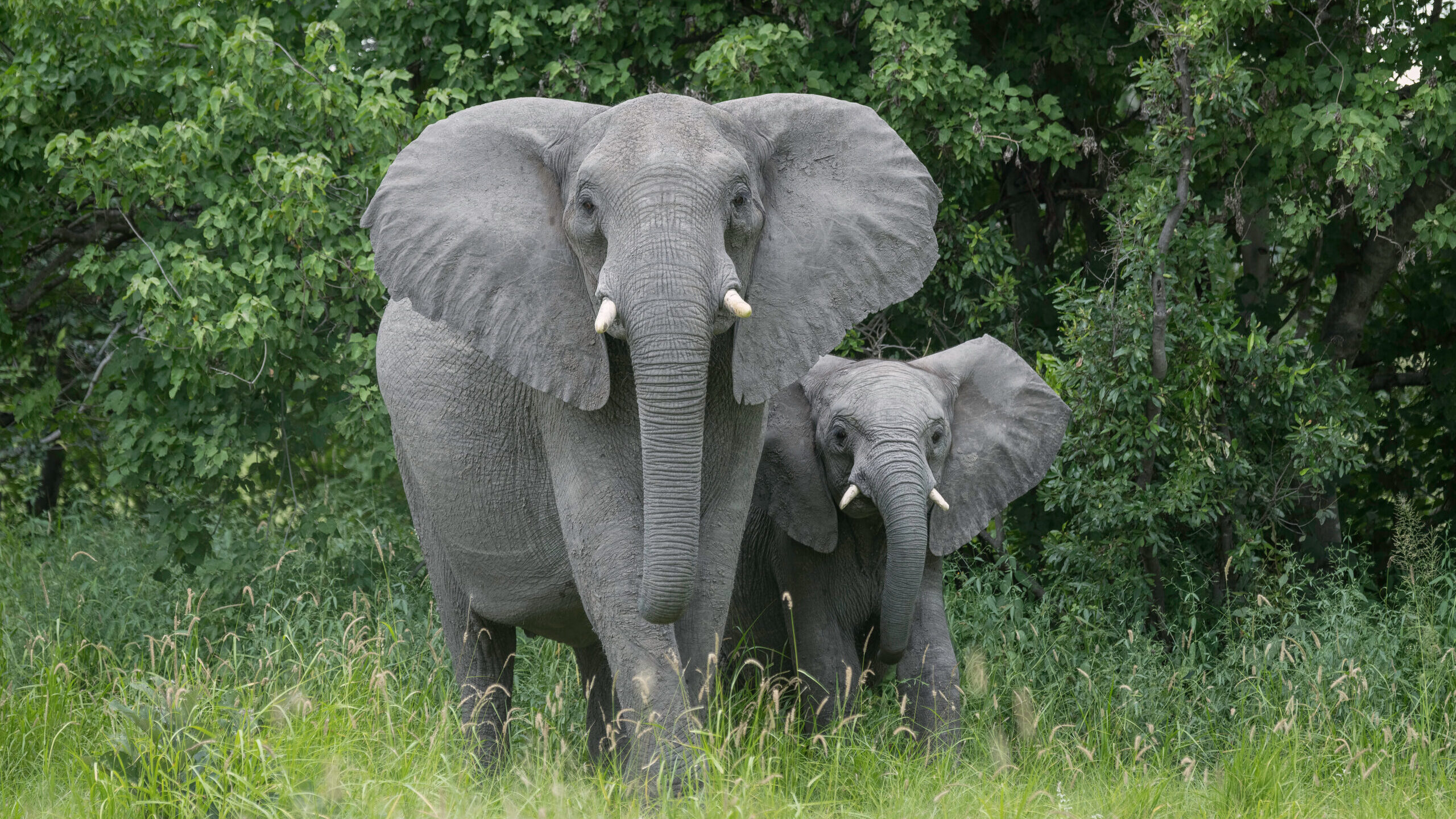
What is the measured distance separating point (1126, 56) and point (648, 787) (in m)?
5.61

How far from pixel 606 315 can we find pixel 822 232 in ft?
2.63

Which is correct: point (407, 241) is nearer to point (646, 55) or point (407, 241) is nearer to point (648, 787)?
point (648, 787)

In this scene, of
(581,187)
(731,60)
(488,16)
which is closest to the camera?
(581,187)

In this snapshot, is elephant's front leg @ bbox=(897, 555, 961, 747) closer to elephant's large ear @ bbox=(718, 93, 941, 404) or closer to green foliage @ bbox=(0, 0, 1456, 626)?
elephant's large ear @ bbox=(718, 93, 941, 404)

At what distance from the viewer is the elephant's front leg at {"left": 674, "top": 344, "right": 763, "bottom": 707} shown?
4.29 m

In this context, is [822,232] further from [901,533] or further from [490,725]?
[490,725]

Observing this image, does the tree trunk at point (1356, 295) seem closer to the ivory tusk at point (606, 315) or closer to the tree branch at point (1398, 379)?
the tree branch at point (1398, 379)

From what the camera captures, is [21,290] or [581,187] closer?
[581,187]

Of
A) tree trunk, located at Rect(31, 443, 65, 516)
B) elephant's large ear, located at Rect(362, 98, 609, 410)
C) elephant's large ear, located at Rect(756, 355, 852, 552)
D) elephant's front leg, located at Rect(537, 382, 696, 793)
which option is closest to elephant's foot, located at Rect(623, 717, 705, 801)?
elephant's front leg, located at Rect(537, 382, 696, 793)

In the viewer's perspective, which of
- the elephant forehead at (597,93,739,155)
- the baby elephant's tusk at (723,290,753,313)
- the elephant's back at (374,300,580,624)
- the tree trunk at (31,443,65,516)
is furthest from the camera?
the tree trunk at (31,443,65,516)

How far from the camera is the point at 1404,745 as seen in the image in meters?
5.40

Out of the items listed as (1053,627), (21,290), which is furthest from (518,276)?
(21,290)

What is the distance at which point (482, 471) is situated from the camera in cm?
478

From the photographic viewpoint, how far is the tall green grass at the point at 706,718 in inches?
167
